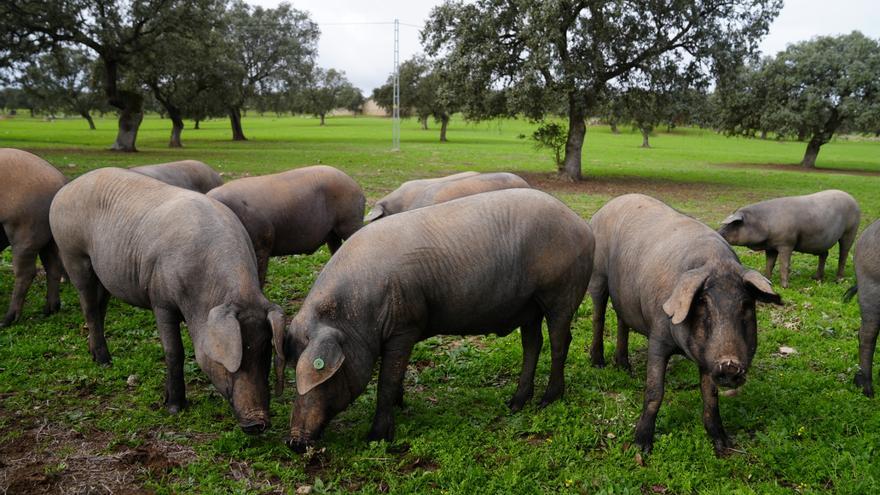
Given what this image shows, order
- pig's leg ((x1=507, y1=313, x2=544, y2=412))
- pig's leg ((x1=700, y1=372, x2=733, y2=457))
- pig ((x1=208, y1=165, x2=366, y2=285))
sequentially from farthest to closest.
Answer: pig ((x1=208, y1=165, x2=366, y2=285)) < pig's leg ((x1=507, y1=313, x2=544, y2=412)) < pig's leg ((x1=700, y1=372, x2=733, y2=457))

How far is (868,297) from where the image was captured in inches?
243

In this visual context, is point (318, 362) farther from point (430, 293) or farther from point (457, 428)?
point (457, 428)

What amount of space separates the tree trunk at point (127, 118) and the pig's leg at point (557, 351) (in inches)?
1248

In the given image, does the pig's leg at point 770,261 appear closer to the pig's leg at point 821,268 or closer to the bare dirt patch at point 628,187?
the pig's leg at point 821,268

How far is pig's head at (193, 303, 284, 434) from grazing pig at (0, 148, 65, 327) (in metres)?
4.02

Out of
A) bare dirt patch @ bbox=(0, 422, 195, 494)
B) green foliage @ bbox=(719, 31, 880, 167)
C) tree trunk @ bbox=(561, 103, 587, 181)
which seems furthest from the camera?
green foliage @ bbox=(719, 31, 880, 167)

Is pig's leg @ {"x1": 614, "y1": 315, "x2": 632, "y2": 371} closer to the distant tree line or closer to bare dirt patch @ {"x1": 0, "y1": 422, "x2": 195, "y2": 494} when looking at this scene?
bare dirt patch @ {"x1": 0, "y1": 422, "x2": 195, "y2": 494}

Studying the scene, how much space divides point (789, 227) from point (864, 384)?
15.7 feet

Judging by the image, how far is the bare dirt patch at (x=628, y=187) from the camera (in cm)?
2261

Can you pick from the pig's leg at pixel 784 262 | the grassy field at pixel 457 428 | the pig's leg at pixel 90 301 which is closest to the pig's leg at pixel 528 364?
the grassy field at pixel 457 428

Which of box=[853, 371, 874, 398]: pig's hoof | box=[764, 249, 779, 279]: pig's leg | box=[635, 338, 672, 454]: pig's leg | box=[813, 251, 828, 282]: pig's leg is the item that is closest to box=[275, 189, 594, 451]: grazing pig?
box=[635, 338, 672, 454]: pig's leg

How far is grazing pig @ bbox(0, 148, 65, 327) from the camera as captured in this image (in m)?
7.69

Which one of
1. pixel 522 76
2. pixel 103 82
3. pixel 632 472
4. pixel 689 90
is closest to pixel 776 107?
pixel 689 90

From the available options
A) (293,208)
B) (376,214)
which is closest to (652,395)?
(376,214)
